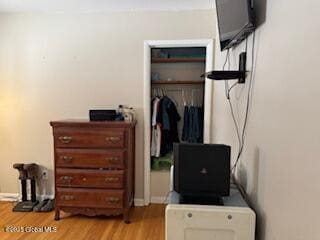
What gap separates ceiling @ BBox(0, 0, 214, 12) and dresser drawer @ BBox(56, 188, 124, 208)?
6.54 ft

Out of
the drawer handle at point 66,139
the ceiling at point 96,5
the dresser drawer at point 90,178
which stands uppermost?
the ceiling at point 96,5

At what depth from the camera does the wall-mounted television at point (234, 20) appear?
1379 millimetres

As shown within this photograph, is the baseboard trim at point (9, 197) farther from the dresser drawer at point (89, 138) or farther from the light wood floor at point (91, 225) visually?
the dresser drawer at point (89, 138)

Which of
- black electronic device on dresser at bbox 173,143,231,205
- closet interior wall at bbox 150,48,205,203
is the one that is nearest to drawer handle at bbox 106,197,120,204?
closet interior wall at bbox 150,48,205,203

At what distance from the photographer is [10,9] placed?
10.2 ft

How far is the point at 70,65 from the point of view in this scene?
10.5 ft

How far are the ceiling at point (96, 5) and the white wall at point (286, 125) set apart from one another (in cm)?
171

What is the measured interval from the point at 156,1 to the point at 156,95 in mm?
1238

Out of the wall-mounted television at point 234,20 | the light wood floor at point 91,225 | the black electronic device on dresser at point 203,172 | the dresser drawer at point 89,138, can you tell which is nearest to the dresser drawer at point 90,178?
the dresser drawer at point 89,138

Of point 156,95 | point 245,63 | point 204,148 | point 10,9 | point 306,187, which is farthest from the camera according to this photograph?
point 156,95

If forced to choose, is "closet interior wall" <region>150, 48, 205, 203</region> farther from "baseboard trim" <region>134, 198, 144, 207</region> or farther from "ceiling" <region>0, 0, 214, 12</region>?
"baseboard trim" <region>134, 198, 144, 207</region>

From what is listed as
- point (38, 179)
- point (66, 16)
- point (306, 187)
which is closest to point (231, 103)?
point (306, 187)

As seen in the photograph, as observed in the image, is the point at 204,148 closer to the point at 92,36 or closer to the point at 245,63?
the point at 245,63

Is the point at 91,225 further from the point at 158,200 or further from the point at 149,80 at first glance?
the point at 149,80
